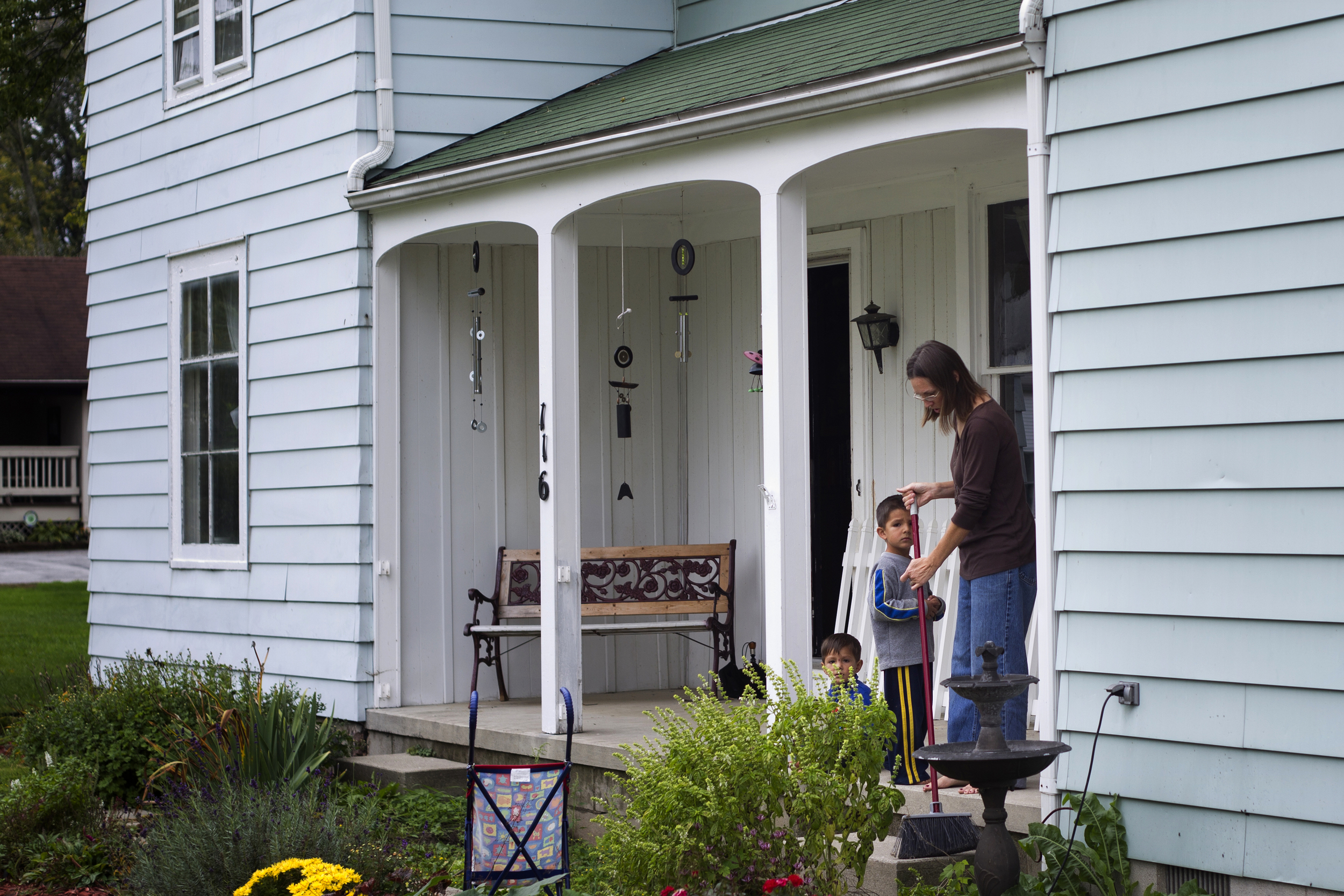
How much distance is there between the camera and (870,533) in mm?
6953

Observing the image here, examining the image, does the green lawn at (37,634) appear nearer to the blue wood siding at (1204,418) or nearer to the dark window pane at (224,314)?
the dark window pane at (224,314)

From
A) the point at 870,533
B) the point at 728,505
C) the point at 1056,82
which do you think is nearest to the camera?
the point at 1056,82

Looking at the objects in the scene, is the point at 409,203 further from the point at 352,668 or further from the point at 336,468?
the point at 352,668

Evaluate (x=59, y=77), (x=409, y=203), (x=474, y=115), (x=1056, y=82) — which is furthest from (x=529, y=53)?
(x=59, y=77)

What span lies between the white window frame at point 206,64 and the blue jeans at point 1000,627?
566 cm

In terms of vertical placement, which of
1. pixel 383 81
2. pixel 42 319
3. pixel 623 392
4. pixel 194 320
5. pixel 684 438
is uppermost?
pixel 42 319

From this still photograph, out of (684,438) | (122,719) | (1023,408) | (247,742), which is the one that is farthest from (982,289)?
(122,719)

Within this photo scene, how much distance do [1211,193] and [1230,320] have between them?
38 centimetres

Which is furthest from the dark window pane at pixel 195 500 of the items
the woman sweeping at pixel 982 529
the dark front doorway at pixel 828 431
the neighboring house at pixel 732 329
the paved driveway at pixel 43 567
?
the paved driveway at pixel 43 567

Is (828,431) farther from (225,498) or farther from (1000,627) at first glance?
(225,498)

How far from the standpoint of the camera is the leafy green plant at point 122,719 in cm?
692

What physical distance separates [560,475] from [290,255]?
2561 mm

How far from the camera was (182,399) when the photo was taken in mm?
8984

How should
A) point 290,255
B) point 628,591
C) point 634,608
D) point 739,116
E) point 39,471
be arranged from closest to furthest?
point 739,116, point 634,608, point 628,591, point 290,255, point 39,471
